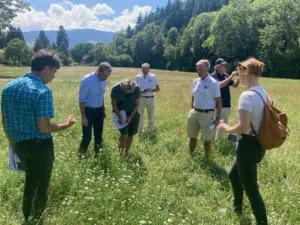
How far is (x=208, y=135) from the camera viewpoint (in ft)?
22.4

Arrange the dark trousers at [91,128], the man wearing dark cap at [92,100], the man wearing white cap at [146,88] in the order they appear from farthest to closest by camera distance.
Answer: the man wearing white cap at [146,88], the dark trousers at [91,128], the man wearing dark cap at [92,100]

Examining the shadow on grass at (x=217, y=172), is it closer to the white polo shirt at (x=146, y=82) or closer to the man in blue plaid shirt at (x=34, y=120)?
the man in blue plaid shirt at (x=34, y=120)

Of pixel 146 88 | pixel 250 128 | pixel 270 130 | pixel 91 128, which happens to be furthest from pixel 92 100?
pixel 270 130

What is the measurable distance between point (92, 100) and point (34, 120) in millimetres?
2854

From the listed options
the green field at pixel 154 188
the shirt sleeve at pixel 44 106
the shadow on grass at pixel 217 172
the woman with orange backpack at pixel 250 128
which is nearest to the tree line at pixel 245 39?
the green field at pixel 154 188

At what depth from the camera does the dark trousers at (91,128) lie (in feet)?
21.2

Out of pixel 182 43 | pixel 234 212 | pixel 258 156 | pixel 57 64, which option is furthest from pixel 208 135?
pixel 182 43

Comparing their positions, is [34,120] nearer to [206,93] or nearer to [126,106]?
[126,106]

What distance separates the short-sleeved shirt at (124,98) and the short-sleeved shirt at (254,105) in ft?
10.6

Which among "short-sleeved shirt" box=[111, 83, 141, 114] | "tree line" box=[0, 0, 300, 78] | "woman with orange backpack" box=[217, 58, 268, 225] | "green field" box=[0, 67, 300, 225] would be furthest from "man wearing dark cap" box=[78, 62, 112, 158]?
"tree line" box=[0, 0, 300, 78]

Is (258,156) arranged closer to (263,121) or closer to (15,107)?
(263,121)

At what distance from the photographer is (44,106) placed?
3426 millimetres

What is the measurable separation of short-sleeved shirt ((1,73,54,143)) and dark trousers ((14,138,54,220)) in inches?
3.9

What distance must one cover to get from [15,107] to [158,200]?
2.27 meters
